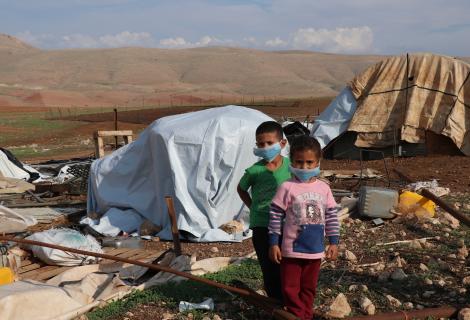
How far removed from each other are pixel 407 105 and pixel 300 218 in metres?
11.3

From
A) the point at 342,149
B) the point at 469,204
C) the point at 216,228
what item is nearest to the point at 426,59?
the point at 342,149

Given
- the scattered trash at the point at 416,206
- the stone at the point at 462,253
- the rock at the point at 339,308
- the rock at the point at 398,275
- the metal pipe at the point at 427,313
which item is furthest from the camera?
the scattered trash at the point at 416,206

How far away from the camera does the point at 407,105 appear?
1403 cm

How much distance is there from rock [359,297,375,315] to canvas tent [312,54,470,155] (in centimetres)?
1010

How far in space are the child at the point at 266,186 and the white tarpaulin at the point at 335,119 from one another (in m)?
10.6

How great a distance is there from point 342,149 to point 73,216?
795 cm

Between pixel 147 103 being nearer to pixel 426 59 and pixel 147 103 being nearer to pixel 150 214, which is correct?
pixel 426 59

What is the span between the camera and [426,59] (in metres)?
14.3

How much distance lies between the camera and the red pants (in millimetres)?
3473

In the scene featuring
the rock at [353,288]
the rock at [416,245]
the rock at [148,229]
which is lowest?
the rock at [148,229]

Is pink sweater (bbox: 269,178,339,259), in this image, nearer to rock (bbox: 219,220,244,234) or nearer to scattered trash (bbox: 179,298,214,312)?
scattered trash (bbox: 179,298,214,312)

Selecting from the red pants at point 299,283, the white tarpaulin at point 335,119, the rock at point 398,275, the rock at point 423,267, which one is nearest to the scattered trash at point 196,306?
the red pants at point 299,283

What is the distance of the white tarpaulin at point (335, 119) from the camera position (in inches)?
574

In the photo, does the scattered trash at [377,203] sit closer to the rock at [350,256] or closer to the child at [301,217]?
the rock at [350,256]
